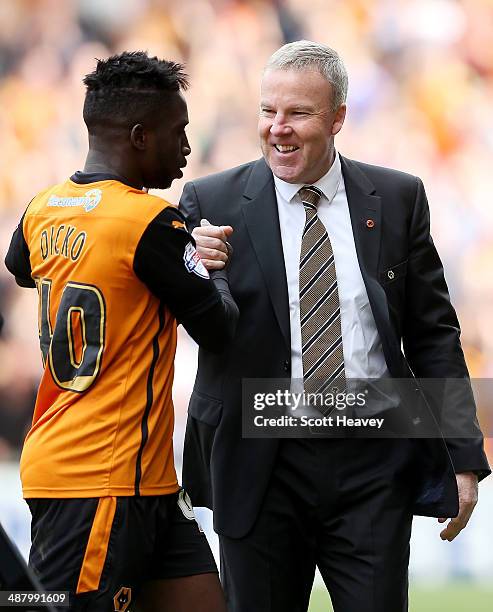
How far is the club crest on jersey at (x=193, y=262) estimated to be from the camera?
A: 2637 mm

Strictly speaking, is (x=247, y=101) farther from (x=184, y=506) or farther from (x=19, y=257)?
(x=184, y=506)

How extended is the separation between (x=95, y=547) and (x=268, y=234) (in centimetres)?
101

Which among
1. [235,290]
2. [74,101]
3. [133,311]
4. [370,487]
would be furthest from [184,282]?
[74,101]

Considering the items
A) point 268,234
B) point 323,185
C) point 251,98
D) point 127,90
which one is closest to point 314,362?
point 268,234

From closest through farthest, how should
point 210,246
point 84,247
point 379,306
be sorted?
1. point 84,247
2. point 210,246
3. point 379,306

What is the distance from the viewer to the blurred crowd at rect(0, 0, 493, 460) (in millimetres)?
6070

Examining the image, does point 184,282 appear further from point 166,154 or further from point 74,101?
point 74,101

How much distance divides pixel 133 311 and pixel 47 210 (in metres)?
0.30

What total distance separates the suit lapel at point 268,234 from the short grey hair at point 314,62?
11.1 inches

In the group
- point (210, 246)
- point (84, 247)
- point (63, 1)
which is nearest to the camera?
point (84, 247)

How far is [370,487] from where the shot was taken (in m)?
3.20

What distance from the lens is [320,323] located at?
3.15 metres

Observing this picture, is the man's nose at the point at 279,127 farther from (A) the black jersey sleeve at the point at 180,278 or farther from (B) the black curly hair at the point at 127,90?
(A) the black jersey sleeve at the point at 180,278

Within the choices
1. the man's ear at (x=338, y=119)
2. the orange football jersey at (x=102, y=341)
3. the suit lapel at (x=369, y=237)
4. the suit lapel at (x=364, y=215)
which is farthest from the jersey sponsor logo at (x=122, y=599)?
the man's ear at (x=338, y=119)
